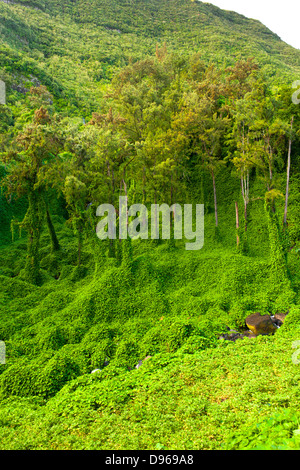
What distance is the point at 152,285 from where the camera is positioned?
569 inches

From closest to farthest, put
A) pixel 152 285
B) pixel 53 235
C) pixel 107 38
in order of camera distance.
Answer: pixel 152 285 < pixel 53 235 < pixel 107 38

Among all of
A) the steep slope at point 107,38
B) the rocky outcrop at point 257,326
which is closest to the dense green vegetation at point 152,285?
the rocky outcrop at point 257,326

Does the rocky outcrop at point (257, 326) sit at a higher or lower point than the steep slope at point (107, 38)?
lower

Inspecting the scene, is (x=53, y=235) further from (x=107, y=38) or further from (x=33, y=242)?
(x=107, y=38)

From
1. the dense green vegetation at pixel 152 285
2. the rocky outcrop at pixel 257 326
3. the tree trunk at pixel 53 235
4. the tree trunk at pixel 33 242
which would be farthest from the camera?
the tree trunk at pixel 53 235

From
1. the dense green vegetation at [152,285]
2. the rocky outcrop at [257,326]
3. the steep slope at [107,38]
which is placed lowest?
the rocky outcrop at [257,326]

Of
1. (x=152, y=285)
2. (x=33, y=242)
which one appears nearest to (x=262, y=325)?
(x=152, y=285)

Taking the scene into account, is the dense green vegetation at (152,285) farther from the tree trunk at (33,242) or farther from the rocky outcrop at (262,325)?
the rocky outcrop at (262,325)

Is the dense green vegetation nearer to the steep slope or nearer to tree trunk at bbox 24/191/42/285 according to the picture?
tree trunk at bbox 24/191/42/285

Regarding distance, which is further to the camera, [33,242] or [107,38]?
[107,38]

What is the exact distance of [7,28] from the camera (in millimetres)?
54312

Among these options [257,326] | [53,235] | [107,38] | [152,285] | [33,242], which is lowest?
[257,326]

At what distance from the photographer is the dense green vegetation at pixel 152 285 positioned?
6.29m

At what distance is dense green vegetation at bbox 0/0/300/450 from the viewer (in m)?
6.29
